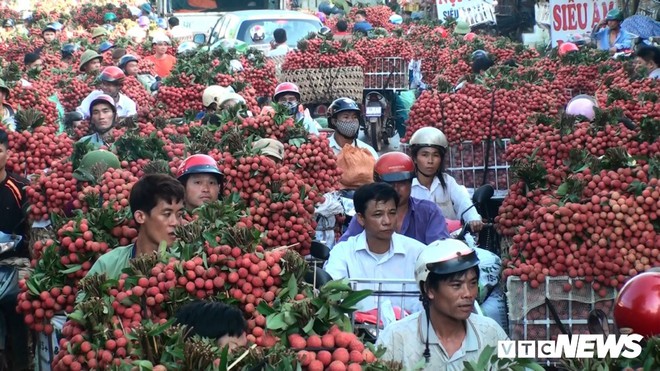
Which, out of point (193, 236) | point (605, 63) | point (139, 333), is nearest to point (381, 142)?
point (605, 63)

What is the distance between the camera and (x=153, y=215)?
6797mm

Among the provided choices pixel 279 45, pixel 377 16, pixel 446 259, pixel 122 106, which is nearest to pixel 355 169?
pixel 122 106

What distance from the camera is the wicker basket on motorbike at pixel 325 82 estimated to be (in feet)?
57.9

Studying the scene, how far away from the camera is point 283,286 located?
227 inches

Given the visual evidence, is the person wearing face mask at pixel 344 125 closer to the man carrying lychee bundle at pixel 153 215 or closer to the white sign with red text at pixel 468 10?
the man carrying lychee bundle at pixel 153 215

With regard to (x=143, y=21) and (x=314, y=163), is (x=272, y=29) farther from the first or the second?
(x=314, y=163)

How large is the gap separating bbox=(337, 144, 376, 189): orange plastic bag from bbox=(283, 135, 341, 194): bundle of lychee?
1293mm

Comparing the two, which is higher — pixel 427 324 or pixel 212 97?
pixel 212 97

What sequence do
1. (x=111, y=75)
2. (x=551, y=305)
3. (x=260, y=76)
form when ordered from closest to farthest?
(x=551, y=305), (x=111, y=75), (x=260, y=76)

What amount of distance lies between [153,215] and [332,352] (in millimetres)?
2326

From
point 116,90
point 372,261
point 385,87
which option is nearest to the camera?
point 372,261

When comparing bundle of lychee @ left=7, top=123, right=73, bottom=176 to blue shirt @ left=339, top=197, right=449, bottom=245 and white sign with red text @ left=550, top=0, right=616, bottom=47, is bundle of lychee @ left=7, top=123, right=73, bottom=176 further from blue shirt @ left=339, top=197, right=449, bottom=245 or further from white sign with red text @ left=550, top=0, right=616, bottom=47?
white sign with red text @ left=550, top=0, right=616, bottom=47

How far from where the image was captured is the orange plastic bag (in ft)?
34.7

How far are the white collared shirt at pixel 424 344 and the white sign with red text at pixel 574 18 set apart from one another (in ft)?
50.6
